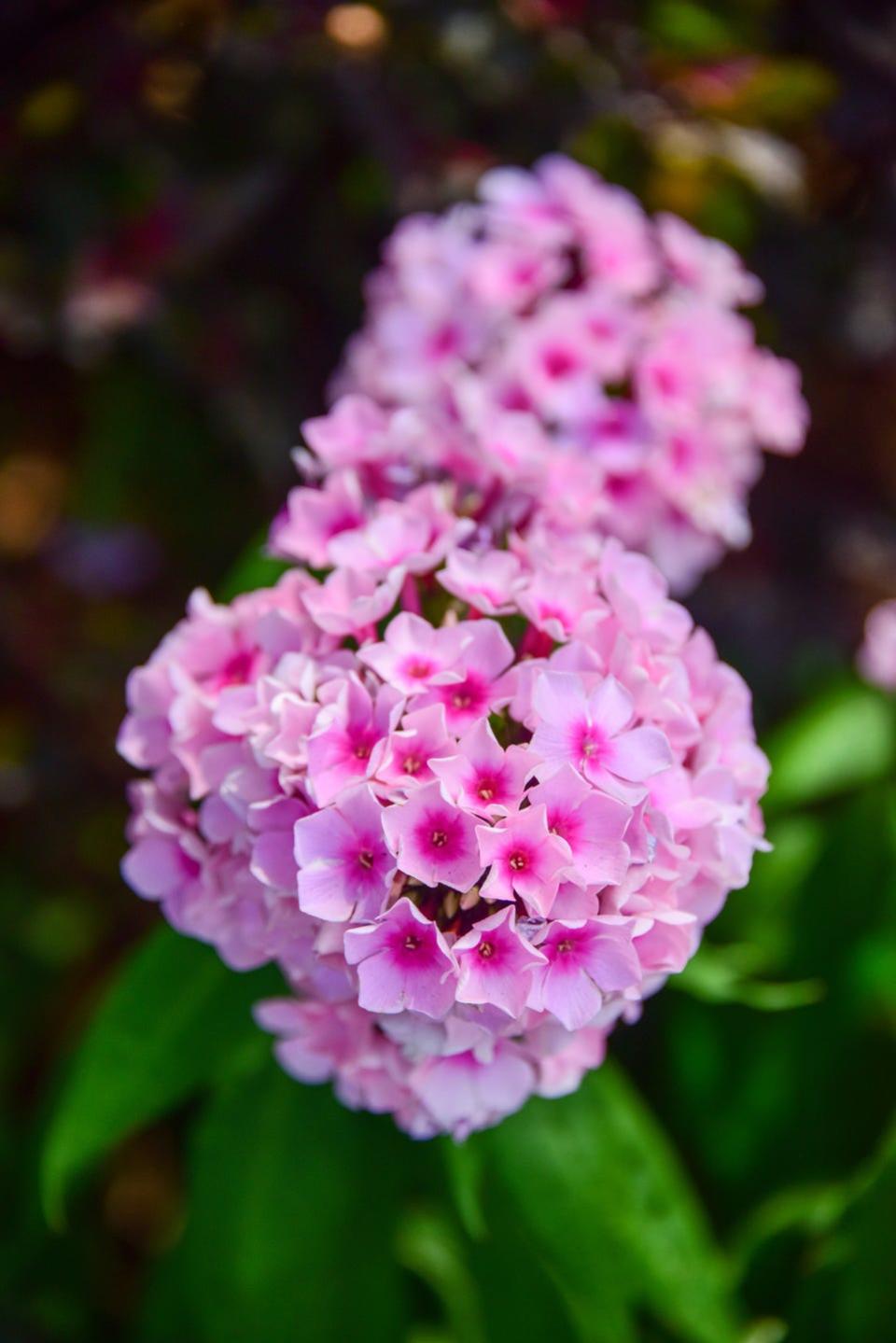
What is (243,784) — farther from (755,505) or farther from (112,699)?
(755,505)

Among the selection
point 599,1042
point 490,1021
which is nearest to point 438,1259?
point 599,1042

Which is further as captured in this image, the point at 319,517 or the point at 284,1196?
the point at 284,1196

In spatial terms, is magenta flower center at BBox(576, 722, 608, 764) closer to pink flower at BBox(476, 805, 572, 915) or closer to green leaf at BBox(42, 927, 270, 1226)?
pink flower at BBox(476, 805, 572, 915)

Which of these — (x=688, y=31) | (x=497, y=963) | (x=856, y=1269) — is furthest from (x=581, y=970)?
(x=688, y=31)

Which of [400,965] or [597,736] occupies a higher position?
[597,736]

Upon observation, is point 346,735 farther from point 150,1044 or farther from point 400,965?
point 150,1044

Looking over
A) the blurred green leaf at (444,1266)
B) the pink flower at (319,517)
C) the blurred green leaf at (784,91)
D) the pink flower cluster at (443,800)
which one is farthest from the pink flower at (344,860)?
the blurred green leaf at (784,91)
